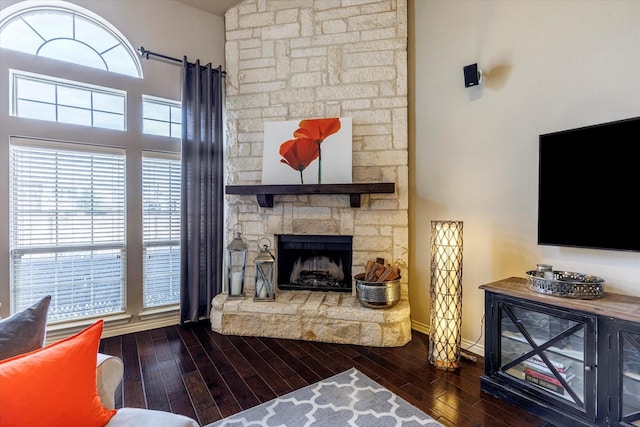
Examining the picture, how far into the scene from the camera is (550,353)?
1818 mm

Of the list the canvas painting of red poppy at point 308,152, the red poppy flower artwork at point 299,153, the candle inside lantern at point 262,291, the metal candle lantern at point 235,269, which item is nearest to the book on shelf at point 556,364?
the canvas painting of red poppy at point 308,152

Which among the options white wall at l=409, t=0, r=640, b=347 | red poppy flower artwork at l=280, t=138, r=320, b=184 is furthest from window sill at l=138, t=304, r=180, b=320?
white wall at l=409, t=0, r=640, b=347

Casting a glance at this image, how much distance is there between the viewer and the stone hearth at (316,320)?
2.75m

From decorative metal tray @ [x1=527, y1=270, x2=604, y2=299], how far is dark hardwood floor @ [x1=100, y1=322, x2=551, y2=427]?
0.77 m

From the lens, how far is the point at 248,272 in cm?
332

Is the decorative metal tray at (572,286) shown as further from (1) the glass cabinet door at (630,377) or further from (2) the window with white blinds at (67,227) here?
(2) the window with white blinds at (67,227)

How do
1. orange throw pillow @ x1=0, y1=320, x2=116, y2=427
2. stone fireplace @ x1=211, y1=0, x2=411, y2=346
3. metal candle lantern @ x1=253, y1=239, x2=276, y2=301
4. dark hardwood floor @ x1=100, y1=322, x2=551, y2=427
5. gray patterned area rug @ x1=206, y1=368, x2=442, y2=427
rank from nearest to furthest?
orange throw pillow @ x1=0, y1=320, x2=116, y2=427 < gray patterned area rug @ x1=206, y1=368, x2=442, y2=427 < dark hardwood floor @ x1=100, y1=322, x2=551, y2=427 < stone fireplace @ x1=211, y1=0, x2=411, y2=346 < metal candle lantern @ x1=253, y1=239, x2=276, y2=301

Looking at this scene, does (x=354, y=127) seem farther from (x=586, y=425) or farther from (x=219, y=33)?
(x=586, y=425)

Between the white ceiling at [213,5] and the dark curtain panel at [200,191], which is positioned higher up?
→ the white ceiling at [213,5]

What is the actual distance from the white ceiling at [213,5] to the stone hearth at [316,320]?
319cm

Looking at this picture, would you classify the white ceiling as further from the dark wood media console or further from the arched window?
the dark wood media console

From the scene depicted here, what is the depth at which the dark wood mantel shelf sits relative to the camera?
2774mm

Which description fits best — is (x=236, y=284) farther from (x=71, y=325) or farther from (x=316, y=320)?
(x=71, y=325)

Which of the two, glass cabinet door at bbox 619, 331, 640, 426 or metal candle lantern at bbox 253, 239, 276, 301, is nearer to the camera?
glass cabinet door at bbox 619, 331, 640, 426
